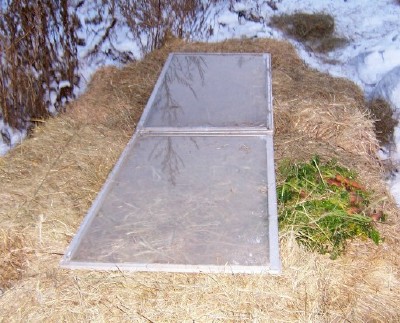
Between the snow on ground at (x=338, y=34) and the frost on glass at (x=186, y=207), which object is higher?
the snow on ground at (x=338, y=34)

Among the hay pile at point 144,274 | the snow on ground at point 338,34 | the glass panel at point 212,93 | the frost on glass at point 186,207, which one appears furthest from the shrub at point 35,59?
the frost on glass at point 186,207

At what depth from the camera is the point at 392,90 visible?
470 cm

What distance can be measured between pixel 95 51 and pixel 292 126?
2.46 meters

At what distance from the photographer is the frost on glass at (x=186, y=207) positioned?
8.45 ft

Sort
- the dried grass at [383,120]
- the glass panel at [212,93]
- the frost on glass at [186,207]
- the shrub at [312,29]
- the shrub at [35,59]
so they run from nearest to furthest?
the frost on glass at [186,207]
the glass panel at [212,93]
the shrub at [35,59]
the dried grass at [383,120]
the shrub at [312,29]

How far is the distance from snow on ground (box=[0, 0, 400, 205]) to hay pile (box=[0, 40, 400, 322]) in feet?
2.67

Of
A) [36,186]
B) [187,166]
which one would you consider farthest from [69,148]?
[187,166]

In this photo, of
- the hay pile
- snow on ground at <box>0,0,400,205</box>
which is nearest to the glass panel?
the hay pile

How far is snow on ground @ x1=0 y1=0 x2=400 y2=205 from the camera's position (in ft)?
16.8

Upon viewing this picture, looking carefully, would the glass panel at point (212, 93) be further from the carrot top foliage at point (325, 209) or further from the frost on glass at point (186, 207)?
the carrot top foliage at point (325, 209)

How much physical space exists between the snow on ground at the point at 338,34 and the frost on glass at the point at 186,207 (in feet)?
5.52

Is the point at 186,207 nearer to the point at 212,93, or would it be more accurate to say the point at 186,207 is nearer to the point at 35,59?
the point at 212,93

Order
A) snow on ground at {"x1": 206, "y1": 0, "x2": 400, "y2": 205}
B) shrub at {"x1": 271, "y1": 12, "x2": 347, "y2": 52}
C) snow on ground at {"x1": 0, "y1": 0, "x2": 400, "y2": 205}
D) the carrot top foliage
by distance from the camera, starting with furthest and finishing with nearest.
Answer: shrub at {"x1": 271, "y1": 12, "x2": 347, "y2": 52} < snow on ground at {"x1": 0, "y1": 0, "x2": 400, "y2": 205} < snow on ground at {"x1": 206, "y1": 0, "x2": 400, "y2": 205} < the carrot top foliage

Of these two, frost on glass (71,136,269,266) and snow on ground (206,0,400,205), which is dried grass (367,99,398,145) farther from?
frost on glass (71,136,269,266)
